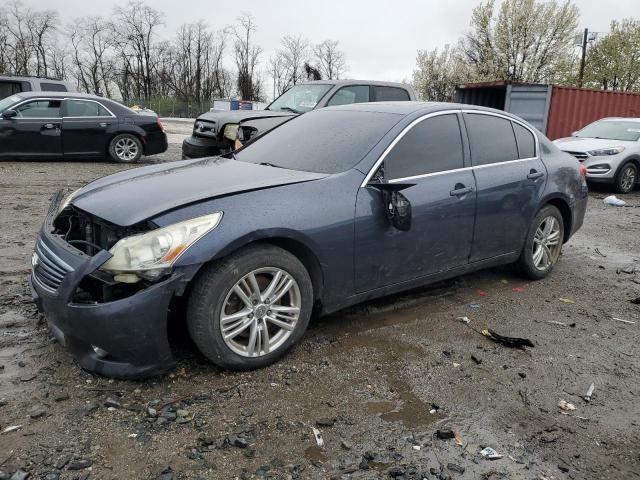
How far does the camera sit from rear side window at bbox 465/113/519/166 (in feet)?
15.0

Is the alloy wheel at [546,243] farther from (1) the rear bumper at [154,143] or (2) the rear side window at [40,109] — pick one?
(2) the rear side window at [40,109]

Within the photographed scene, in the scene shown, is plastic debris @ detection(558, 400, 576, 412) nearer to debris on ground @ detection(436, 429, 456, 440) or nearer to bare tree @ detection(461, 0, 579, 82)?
debris on ground @ detection(436, 429, 456, 440)

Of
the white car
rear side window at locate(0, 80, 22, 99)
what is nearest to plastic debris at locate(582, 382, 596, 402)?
the white car

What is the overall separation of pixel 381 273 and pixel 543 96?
46.5 ft

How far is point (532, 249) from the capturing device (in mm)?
5168

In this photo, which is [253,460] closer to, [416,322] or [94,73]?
[416,322]

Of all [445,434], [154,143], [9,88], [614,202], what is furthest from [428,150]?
[9,88]

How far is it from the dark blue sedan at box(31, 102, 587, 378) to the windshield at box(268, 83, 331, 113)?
4701 mm

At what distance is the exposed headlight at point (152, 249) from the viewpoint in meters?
2.92

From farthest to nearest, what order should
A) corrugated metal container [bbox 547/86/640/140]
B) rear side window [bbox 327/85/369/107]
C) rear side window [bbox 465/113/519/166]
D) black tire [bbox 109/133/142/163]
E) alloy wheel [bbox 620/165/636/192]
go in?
corrugated metal container [bbox 547/86/640/140]
black tire [bbox 109/133/142/163]
alloy wheel [bbox 620/165/636/192]
rear side window [bbox 327/85/369/107]
rear side window [bbox 465/113/519/166]

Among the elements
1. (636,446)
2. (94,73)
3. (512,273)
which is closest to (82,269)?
(636,446)

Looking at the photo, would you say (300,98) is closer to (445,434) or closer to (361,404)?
(361,404)

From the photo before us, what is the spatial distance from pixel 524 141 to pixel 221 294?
3.39 meters

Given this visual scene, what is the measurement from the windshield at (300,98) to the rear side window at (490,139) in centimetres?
478
